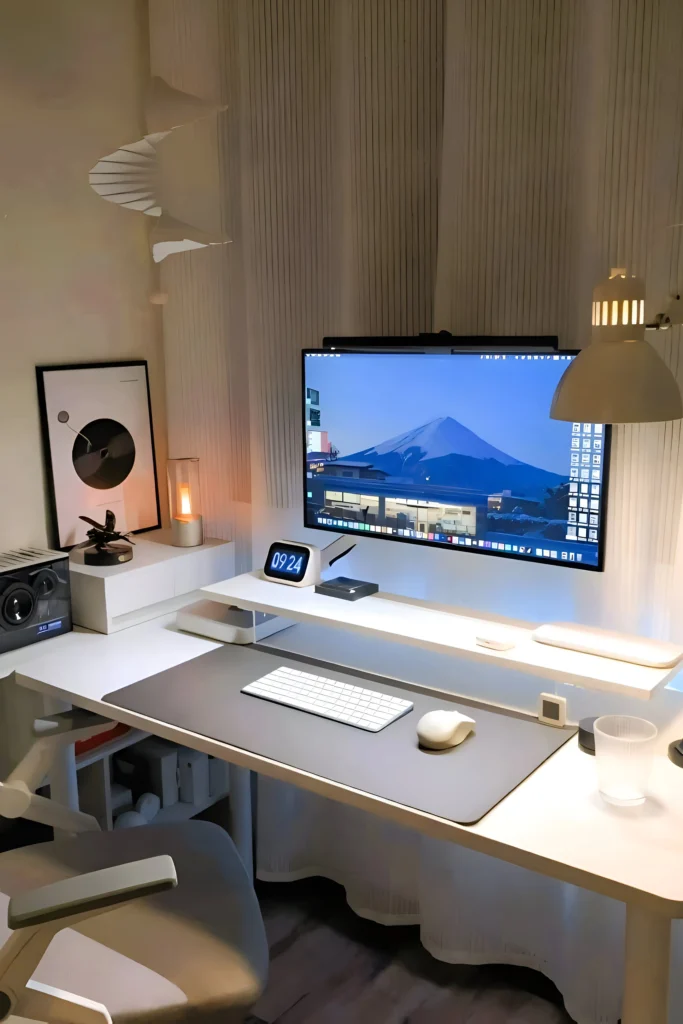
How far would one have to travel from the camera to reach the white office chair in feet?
3.76

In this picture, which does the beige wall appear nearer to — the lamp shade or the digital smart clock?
the digital smart clock

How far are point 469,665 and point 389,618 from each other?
0.22 meters

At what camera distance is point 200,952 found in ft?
4.43

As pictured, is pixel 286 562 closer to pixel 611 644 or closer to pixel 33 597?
pixel 33 597

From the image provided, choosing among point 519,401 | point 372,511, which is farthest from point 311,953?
point 519,401

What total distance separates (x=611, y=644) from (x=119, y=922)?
0.97 metres

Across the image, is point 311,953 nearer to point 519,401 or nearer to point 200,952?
point 200,952

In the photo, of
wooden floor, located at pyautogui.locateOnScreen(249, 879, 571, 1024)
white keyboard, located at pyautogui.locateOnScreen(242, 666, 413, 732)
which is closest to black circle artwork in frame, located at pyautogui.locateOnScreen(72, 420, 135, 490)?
white keyboard, located at pyautogui.locateOnScreen(242, 666, 413, 732)

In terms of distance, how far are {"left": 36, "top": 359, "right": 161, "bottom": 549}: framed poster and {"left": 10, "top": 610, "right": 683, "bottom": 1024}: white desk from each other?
2.57 feet

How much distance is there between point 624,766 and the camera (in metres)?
1.36

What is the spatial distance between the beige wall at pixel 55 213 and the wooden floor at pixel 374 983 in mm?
1165

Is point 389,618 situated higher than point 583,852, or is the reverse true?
point 389,618

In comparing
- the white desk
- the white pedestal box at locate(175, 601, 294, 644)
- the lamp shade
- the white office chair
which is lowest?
the white office chair

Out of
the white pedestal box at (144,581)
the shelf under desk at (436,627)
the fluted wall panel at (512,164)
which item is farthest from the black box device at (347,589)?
the fluted wall panel at (512,164)
